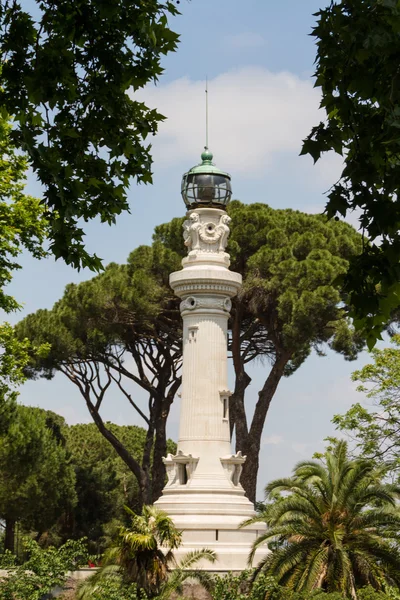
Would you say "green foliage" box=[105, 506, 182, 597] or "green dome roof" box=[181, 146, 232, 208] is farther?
"green dome roof" box=[181, 146, 232, 208]

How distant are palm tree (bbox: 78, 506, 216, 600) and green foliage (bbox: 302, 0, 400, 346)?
47.7 feet

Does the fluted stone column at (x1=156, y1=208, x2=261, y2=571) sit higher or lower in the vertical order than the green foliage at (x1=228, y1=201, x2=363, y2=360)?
lower

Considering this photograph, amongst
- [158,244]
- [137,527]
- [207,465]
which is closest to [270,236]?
[158,244]

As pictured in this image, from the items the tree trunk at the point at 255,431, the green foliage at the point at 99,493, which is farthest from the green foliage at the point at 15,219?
the green foliage at the point at 99,493

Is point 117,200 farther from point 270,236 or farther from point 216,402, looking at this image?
point 270,236

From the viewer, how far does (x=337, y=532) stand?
19781 mm

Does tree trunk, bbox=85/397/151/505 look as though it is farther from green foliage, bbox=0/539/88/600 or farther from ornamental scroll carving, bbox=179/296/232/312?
green foliage, bbox=0/539/88/600

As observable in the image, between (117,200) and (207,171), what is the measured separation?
21785 millimetres

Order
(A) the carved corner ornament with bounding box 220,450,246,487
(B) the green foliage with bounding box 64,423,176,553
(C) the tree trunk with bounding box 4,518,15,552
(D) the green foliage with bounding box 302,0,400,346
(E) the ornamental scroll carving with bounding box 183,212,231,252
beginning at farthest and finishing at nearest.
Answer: (B) the green foliage with bounding box 64,423,176,553
(C) the tree trunk with bounding box 4,518,15,552
(E) the ornamental scroll carving with bounding box 183,212,231,252
(A) the carved corner ornament with bounding box 220,450,246,487
(D) the green foliage with bounding box 302,0,400,346

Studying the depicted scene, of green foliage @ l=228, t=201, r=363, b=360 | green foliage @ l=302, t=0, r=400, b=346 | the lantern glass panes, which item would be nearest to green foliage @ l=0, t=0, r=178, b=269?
green foliage @ l=302, t=0, r=400, b=346

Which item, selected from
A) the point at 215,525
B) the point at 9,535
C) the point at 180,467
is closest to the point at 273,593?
the point at 215,525

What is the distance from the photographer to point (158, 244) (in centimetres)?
3769

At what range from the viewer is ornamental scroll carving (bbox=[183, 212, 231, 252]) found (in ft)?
96.5

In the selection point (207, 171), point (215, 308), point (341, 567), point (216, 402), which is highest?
point (207, 171)
